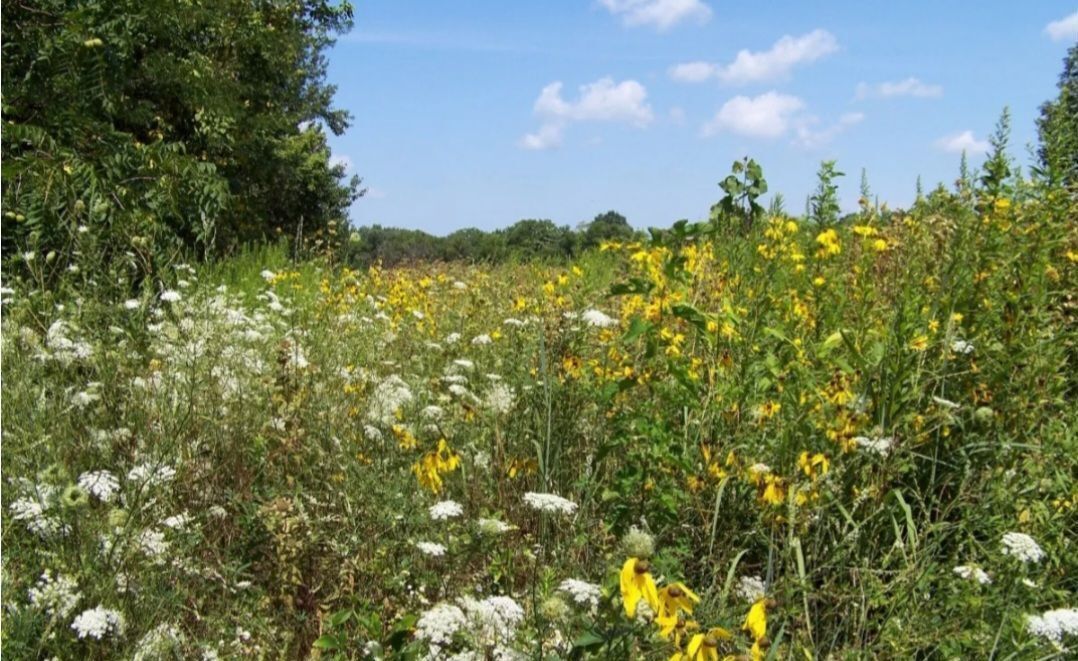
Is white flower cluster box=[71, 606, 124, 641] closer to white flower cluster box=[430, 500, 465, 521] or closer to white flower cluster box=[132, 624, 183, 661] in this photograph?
white flower cluster box=[132, 624, 183, 661]

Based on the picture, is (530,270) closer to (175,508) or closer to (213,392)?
(213,392)

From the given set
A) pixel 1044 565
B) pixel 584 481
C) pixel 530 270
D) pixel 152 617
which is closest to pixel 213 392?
pixel 152 617

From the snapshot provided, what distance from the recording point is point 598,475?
93.8 inches

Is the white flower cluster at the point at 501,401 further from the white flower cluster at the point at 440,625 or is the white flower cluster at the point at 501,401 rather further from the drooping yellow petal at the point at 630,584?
the drooping yellow petal at the point at 630,584

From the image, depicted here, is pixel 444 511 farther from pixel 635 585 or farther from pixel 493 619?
pixel 635 585

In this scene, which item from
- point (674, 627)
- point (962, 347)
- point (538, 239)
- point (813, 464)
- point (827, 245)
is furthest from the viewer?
point (538, 239)

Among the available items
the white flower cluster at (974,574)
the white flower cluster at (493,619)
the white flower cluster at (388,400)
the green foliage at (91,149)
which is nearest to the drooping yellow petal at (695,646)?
the white flower cluster at (493,619)

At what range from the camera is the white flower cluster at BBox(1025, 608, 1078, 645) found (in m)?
1.62

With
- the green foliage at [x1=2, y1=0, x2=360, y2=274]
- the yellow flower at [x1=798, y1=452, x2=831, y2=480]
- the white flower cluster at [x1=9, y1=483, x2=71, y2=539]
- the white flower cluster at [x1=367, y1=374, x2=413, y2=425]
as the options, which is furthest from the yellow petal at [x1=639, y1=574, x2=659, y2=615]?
the green foliage at [x1=2, y1=0, x2=360, y2=274]

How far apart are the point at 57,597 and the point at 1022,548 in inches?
74.4

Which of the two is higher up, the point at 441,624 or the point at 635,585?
the point at 635,585

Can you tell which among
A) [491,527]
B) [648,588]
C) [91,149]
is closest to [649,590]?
[648,588]

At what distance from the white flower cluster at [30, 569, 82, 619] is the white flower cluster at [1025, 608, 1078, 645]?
5.90ft

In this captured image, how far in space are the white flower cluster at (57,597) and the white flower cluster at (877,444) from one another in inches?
64.6
